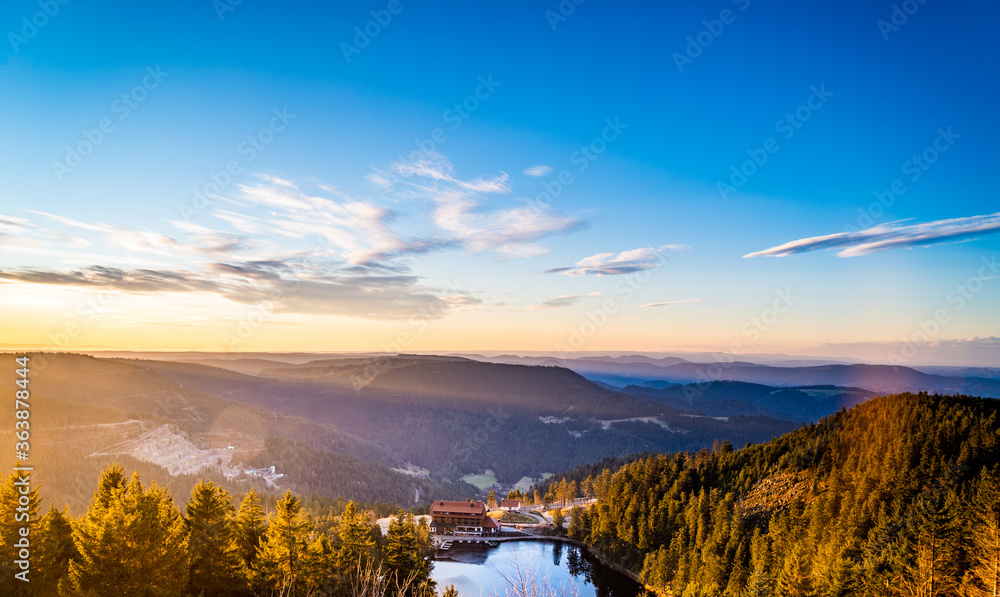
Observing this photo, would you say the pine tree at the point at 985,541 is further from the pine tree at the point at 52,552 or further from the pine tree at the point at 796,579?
the pine tree at the point at 52,552

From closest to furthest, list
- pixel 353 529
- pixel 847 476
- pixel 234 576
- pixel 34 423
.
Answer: pixel 234 576, pixel 353 529, pixel 847 476, pixel 34 423

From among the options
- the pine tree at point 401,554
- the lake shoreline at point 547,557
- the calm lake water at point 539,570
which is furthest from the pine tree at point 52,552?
the lake shoreline at point 547,557

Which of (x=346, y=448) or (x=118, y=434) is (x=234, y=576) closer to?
(x=118, y=434)

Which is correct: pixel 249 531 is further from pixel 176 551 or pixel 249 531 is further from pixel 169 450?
pixel 169 450

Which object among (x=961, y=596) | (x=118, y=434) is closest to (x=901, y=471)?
(x=961, y=596)

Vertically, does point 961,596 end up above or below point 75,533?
below

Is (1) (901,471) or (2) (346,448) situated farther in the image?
(2) (346,448)

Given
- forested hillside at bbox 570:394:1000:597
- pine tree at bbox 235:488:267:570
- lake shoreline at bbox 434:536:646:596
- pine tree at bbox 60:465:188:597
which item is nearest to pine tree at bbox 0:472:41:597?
pine tree at bbox 60:465:188:597

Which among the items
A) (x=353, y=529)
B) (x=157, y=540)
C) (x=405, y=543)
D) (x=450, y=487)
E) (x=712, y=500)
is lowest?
(x=450, y=487)
